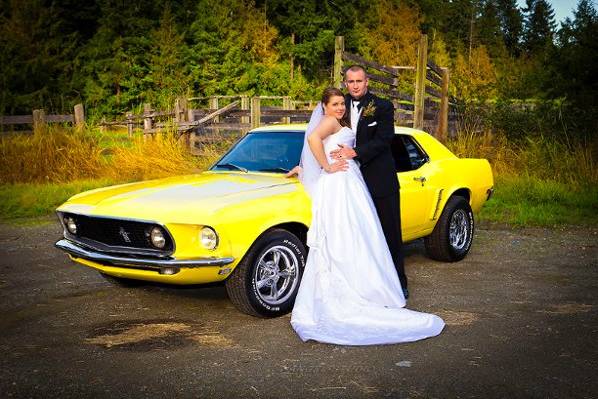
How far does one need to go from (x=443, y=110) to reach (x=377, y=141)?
10780mm

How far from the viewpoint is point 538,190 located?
39.1 ft

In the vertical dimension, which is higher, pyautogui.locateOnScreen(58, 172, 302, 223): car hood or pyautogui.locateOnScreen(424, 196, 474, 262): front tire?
pyautogui.locateOnScreen(58, 172, 302, 223): car hood

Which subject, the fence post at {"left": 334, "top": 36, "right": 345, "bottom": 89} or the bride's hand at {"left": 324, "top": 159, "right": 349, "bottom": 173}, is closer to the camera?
the bride's hand at {"left": 324, "top": 159, "right": 349, "bottom": 173}

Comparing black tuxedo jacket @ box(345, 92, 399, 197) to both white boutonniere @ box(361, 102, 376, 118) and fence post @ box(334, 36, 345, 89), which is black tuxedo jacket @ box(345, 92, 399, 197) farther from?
fence post @ box(334, 36, 345, 89)

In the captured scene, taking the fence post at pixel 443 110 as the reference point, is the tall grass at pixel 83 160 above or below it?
below

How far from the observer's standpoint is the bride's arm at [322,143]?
5539 millimetres

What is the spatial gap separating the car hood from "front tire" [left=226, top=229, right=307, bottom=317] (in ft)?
1.27

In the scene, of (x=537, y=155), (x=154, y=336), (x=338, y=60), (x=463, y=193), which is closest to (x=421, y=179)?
(x=463, y=193)

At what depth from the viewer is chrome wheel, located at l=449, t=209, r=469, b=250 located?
7.56 metres

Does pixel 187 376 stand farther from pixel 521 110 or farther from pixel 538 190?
pixel 521 110

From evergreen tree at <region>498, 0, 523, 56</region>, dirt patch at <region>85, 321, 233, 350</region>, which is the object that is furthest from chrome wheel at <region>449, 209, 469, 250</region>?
evergreen tree at <region>498, 0, 523, 56</region>

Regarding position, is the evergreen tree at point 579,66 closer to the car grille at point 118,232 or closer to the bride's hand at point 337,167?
the bride's hand at point 337,167

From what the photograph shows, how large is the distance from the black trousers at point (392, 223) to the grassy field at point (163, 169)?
→ 4930 millimetres

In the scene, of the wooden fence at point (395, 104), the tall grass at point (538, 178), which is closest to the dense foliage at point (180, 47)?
the wooden fence at point (395, 104)
